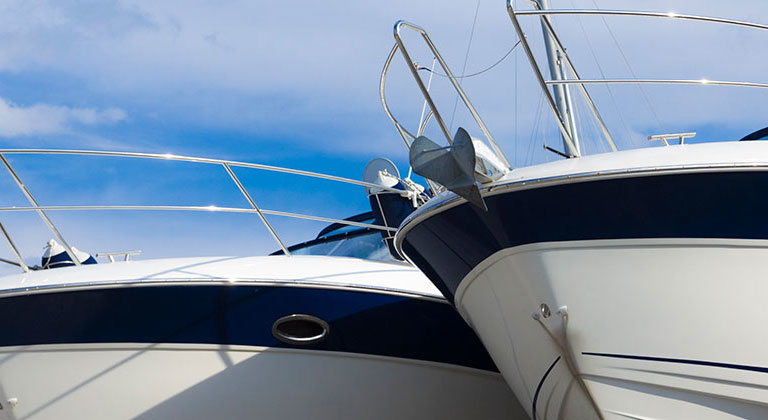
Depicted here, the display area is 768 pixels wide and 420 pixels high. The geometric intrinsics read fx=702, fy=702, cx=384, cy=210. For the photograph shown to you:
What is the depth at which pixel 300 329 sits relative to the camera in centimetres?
476

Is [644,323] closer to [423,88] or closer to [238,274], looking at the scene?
[423,88]

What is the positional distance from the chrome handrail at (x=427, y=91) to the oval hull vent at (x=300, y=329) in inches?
65.4

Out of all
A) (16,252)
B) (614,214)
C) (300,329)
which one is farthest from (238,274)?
(614,214)

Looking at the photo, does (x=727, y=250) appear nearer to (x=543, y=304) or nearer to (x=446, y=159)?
(x=543, y=304)

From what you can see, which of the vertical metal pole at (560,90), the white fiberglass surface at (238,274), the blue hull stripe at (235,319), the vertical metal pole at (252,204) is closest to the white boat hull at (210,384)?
the blue hull stripe at (235,319)

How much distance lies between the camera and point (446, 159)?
10.9 feet

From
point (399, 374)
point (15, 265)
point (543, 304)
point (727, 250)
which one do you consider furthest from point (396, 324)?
point (15, 265)

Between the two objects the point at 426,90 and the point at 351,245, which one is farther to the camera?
the point at 351,245

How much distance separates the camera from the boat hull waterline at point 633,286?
10.5 feet

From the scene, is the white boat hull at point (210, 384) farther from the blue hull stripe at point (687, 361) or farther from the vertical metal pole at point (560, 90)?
the vertical metal pole at point (560, 90)

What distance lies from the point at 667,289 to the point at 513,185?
87 cm

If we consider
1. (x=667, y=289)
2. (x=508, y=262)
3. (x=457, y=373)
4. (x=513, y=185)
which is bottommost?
(x=457, y=373)

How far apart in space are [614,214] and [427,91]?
44.3 inches

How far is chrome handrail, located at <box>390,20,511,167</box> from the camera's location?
364 cm
